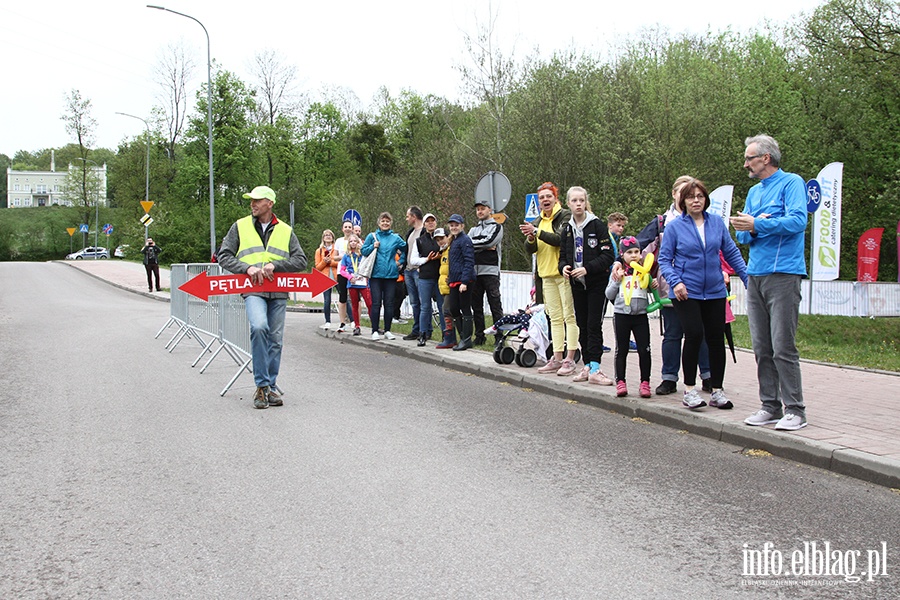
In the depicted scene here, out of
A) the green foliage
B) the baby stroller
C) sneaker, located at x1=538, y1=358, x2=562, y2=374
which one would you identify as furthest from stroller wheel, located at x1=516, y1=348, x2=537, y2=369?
the green foliage

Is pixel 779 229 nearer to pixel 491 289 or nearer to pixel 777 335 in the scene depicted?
pixel 777 335

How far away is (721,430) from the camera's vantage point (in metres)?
6.81

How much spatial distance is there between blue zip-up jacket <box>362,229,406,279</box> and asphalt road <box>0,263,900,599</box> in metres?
Answer: 4.91

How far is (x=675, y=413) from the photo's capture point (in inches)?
291

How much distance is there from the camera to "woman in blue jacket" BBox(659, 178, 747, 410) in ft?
24.3

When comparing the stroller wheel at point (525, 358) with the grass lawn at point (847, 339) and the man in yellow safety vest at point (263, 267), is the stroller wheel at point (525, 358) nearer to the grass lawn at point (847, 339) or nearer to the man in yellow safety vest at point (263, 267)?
the man in yellow safety vest at point (263, 267)

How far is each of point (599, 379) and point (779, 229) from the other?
10.5 ft

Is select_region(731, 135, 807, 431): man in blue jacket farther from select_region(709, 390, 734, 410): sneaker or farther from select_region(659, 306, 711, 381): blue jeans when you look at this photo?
select_region(659, 306, 711, 381): blue jeans

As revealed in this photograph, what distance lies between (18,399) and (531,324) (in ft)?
20.1

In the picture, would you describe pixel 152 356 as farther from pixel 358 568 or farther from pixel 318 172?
pixel 318 172

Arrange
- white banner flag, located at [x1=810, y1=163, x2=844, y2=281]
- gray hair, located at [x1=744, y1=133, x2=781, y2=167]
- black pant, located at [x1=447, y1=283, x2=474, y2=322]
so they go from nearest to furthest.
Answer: gray hair, located at [x1=744, y1=133, x2=781, y2=167]
black pant, located at [x1=447, y1=283, x2=474, y2=322]
white banner flag, located at [x1=810, y1=163, x2=844, y2=281]

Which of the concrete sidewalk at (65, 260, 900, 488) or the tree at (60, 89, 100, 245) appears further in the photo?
the tree at (60, 89, 100, 245)

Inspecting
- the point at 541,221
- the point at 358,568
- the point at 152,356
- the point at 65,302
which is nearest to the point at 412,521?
the point at 358,568

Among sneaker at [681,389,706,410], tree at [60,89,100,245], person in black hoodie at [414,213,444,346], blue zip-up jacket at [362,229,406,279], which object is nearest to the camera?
sneaker at [681,389,706,410]
